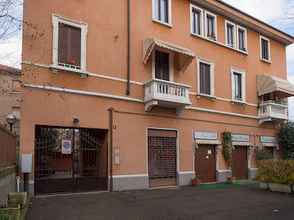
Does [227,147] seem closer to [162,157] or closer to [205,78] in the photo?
[205,78]

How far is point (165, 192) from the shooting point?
52.5 feet

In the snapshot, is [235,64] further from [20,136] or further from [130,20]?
[20,136]

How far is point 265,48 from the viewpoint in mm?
26000

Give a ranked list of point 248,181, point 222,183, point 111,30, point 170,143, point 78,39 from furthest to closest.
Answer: point 248,181, point 222,183, point 170,143, point 111,30, point 78,39

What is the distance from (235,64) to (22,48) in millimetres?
14228

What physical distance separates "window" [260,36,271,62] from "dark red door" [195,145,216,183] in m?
9.09

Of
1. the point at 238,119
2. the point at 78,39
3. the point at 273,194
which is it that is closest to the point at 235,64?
the point at 238,119

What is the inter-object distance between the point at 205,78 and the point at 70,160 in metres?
10.0

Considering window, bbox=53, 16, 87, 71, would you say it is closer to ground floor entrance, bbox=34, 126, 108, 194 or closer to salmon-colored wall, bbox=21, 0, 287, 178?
salmon-colored wall, bbox=21, 0, 287, 178

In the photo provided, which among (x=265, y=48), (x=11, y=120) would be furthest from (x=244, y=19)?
(x=11, y=120)

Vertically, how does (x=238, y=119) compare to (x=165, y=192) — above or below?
above

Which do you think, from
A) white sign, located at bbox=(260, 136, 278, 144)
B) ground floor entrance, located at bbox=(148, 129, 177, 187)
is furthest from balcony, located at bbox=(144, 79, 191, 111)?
white sign, located at bbox=(260, 136, 278, 144)

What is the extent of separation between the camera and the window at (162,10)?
19.1m

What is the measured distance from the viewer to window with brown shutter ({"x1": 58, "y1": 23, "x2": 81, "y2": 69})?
15117 mm
